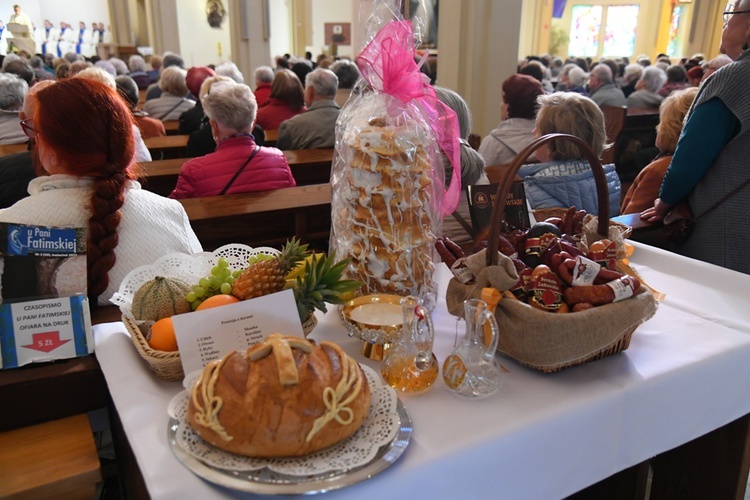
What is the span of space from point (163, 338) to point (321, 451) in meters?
0.42

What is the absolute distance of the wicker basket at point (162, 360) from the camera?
108 cm

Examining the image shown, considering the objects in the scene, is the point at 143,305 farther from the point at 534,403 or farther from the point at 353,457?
the point at 534,403

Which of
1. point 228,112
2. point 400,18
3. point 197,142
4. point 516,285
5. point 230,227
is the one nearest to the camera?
point 516,285

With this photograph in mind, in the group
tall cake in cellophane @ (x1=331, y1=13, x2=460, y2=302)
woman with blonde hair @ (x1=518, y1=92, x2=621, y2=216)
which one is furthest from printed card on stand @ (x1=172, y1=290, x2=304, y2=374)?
woman with blonde hair @ (x1=518, y1=92, x2=621, y2=216)

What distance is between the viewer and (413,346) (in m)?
1.10

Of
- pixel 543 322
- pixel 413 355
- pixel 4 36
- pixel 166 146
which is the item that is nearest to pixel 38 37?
pixel 4 36

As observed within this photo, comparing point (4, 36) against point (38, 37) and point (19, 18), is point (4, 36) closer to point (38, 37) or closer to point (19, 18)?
point (19, 18)

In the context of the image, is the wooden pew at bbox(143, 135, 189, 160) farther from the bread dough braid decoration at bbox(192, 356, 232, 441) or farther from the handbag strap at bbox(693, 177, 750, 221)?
the bread dough braid decoration at bbox(192, 356, 232, 441)

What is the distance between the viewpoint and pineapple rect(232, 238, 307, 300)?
1.22 meters

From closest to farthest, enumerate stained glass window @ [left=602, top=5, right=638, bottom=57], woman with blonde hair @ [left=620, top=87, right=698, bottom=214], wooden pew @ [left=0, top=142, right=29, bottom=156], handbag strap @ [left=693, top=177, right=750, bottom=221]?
handbag strap @ [left=693, top=177, right=750, bottom=221]
woman with blonde hair @ [left=620, top=87, right=698, bottom=214]
wooden pew @ [left=0, top=142, right=29, bottom=156]
stained glass window @ [left=602, top=5, right=638, bottom=57]

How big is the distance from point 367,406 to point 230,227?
182cm

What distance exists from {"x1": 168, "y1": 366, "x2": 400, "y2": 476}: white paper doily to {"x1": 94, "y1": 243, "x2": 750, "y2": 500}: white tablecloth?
0.04m

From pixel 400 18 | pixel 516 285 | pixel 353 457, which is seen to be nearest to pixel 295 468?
pixel 353 457

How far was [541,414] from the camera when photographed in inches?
41.7
